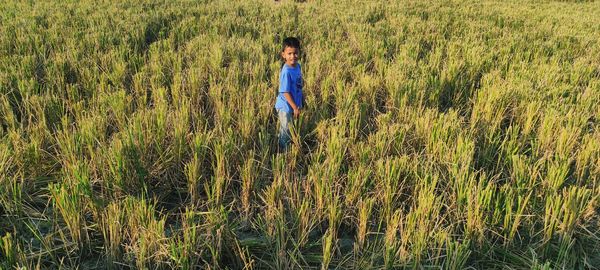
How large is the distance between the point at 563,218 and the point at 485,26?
4623 mm

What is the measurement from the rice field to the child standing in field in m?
0.12

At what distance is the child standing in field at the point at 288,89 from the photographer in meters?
2.51

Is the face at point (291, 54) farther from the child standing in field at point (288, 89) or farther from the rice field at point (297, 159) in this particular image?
the rice field at point (297, 159)

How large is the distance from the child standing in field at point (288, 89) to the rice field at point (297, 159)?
0.40 ft

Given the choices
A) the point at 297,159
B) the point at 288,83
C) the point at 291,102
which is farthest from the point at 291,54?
the point at 297,159

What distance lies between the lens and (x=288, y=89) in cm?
255

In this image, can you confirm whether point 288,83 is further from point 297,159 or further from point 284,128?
point 297,159

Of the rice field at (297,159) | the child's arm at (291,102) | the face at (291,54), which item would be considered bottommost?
the rice field at (297,159)

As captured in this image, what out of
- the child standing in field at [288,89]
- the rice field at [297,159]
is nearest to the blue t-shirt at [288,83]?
the child standing in field at [288,89]

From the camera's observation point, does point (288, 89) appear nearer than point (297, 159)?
No

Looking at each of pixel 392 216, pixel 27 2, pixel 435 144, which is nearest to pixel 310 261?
pixel 392 216

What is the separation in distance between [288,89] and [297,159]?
0.48m

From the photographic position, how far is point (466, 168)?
1.88 meters

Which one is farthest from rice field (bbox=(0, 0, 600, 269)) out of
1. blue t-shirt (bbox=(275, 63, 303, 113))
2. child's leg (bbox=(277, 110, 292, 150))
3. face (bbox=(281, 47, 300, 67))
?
face (bbox=(281, 47, 300, 67))
